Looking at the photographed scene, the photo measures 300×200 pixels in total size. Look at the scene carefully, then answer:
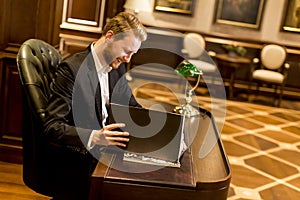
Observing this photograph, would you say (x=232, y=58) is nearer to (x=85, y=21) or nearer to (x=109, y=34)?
(x=85, y=21)

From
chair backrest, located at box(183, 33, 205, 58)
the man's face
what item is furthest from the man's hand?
chair backrest, located at box(183, 33, 205, 58)

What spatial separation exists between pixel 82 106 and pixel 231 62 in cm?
560

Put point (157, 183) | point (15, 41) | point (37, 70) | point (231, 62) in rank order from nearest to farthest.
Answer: point (157, 183)
point (37, 70)
point (15, 41)
point (231, 62)

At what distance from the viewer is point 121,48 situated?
79.8 inches

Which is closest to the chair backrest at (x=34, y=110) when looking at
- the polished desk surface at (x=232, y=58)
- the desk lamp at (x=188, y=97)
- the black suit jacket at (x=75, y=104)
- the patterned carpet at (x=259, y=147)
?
the black suit jacket at (x=75, y=104)

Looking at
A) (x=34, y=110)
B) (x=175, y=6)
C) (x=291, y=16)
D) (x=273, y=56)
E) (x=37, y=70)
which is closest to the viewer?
(x=34, y=110)

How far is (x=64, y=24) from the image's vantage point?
228 inches

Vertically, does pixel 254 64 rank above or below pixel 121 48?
below

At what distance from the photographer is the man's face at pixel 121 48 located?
2.01 metres

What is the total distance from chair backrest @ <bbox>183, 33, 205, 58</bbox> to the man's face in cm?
559

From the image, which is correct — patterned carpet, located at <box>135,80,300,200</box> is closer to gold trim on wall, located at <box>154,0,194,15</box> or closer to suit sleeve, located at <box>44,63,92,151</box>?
gold trim on wall, located at <box>154,0,194,15</box>

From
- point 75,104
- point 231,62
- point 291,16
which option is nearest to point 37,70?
point 75,104

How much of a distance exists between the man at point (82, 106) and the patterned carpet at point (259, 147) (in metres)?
1.82

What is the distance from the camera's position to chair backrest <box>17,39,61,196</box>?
2.09m
